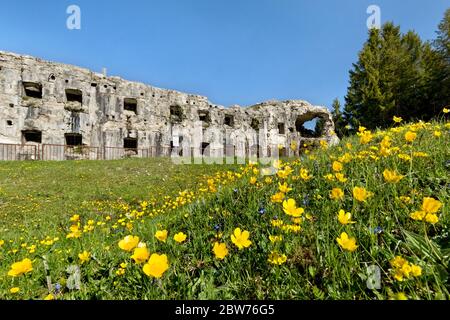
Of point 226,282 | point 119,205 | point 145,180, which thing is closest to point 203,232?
point 226,282

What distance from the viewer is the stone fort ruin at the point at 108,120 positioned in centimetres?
1969

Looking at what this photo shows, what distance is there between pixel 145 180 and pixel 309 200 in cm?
858

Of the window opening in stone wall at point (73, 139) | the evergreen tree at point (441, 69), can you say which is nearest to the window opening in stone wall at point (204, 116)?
the window opening in stone wall at point (73, 139)

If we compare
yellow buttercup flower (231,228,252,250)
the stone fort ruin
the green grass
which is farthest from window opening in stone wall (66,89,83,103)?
yellow buttercup flower (231,228,252,250)

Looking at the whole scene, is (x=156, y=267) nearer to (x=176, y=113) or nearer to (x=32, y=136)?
(x=32, y=136)

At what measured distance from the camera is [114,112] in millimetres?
23156

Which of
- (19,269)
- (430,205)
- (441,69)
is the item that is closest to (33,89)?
(19,269)

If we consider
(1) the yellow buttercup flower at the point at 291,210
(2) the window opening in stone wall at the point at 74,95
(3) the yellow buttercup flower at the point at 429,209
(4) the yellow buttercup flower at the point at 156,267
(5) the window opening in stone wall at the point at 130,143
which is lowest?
(4) the yellow buttercup flower at the point at 156,267

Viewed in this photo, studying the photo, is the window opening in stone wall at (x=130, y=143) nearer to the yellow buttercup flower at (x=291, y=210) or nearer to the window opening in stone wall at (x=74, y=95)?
the window opening in stone wall at (x=74, y=95)

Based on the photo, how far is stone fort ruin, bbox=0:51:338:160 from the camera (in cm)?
1969

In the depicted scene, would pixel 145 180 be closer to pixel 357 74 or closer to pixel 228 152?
pixel 228 152

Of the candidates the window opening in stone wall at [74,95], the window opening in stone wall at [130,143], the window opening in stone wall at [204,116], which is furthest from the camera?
the window opening in stone wall at [204,116]

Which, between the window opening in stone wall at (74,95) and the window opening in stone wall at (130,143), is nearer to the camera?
the window opening in stone wall at (74,95)

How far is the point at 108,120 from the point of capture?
74.9 ft
